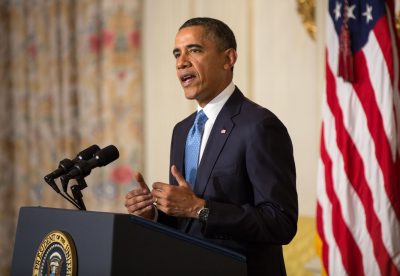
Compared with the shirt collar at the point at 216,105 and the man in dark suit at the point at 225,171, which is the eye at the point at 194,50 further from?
the shirt collar at the point at 216,105

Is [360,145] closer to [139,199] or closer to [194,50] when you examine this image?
[194,50]

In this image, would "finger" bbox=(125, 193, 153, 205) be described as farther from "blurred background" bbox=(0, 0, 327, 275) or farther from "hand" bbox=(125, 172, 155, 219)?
"blurred background" bbox=(0, 0, 327, 275)

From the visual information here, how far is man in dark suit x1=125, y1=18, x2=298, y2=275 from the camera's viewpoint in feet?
5.34

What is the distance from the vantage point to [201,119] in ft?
6.70

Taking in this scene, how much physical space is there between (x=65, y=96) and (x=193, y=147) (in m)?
3.15

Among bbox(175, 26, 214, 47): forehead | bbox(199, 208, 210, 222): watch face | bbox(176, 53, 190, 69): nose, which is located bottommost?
bbox(199, 208, 210, 222): watch face

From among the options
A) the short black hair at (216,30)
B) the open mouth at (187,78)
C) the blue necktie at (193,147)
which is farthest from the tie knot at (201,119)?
the short black hair at (216,30)

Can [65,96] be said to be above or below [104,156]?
above

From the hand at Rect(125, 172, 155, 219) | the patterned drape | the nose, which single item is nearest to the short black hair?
the nose

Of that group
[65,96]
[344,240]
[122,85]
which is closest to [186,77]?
[344,240]

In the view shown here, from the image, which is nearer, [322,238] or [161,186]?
[161,186]

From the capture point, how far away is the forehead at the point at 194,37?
6.49 feet

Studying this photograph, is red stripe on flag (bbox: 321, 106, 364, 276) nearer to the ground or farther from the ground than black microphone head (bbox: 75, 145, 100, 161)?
nearer to the ground

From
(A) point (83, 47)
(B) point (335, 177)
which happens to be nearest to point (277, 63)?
(B) point (335, 177)
